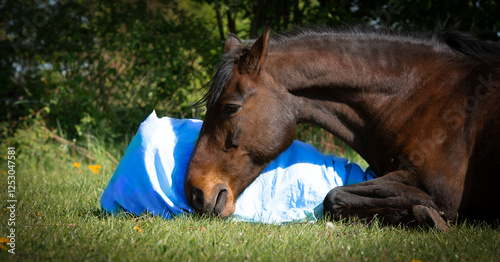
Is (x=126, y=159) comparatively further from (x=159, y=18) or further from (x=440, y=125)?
(x=159, y=18)

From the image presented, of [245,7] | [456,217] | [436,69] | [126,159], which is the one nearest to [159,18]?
[245,7]

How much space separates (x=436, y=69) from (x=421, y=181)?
911mm

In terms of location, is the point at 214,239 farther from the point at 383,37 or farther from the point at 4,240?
the point at 383,37

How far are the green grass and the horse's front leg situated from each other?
9cm

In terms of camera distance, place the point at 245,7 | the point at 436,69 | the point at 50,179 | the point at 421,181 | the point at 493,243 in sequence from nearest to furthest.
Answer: the point at 493,243
the point at 421,181
the point at 436,69
the point at 50,179
the point at 245,7

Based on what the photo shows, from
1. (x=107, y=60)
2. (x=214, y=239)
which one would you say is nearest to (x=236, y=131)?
(x=214, y=239)

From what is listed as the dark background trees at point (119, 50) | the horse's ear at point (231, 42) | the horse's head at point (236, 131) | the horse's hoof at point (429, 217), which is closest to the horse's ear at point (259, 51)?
the horse's head at point (236, 131)

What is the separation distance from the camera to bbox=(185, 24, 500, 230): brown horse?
319cm

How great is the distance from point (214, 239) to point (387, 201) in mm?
1302

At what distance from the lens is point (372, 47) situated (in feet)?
11.8

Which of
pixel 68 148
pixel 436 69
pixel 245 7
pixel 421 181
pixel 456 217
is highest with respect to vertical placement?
pixel 245 7

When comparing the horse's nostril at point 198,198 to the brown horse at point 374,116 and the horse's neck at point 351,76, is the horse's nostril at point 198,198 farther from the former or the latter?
the horse's neck at point 351,76

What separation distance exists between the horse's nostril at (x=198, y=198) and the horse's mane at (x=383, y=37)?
2.13 feet

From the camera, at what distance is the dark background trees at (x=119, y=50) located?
6781 mm
